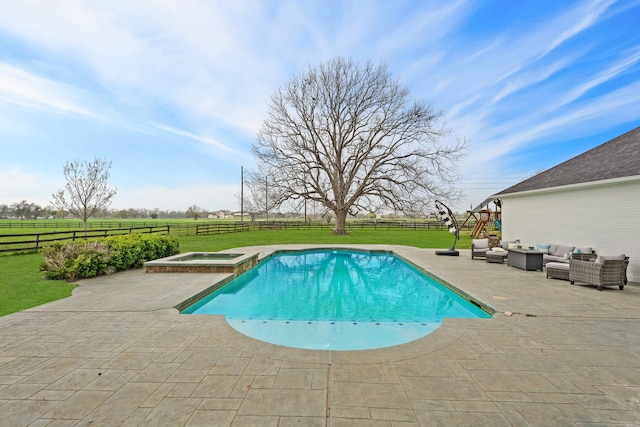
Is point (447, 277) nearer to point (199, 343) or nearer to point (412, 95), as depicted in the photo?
point (199, 343)

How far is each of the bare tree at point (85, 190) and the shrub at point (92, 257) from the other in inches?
411

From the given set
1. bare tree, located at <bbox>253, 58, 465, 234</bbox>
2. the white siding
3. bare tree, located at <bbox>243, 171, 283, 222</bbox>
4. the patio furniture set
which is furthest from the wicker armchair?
bare tree, located at <bbox>243, 171, 283, 222</bbox>

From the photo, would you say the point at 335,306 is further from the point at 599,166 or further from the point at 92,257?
the point at 599,166

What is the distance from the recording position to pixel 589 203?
755cm

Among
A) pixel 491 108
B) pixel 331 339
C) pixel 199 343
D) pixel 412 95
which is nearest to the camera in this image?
pixel 199 343

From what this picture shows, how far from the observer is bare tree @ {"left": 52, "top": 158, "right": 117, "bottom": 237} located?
51.4 feet

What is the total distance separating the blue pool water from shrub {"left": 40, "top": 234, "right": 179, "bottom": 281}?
10.4 feet

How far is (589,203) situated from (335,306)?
7.52 metres

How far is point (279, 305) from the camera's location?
5.82m

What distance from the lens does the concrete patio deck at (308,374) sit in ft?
6.54

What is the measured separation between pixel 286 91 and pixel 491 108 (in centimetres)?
1453

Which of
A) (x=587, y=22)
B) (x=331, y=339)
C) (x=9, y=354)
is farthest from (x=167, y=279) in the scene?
(x=587, y=22)

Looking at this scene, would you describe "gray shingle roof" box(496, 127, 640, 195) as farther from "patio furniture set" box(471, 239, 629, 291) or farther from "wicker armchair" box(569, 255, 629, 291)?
"wicker armchair" box(569, 255, 629, 291)

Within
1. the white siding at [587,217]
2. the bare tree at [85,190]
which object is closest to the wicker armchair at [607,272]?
the white siding at [587,217]
